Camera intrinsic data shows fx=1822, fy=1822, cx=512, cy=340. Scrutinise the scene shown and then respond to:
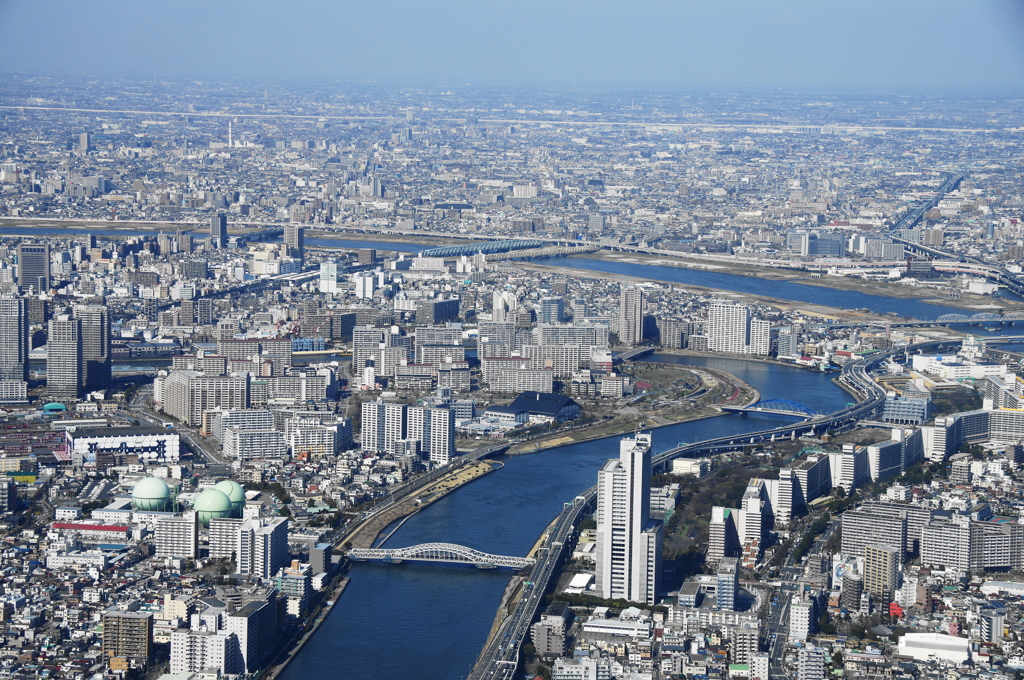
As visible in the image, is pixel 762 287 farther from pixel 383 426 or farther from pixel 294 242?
pixel 383 426

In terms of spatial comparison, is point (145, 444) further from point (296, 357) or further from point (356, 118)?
point (356, 118)

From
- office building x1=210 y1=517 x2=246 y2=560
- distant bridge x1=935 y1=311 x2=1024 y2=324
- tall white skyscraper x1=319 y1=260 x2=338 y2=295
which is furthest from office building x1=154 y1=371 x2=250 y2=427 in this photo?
distant bridge x1=935 y1=311 x2=1024 y2=324

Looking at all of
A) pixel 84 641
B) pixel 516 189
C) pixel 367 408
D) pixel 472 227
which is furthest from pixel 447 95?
pixel 84 641

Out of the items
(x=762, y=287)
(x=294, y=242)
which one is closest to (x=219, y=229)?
(x=294, y=242)

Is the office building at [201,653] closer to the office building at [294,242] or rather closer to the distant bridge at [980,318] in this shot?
the distant bridge at [980,318]

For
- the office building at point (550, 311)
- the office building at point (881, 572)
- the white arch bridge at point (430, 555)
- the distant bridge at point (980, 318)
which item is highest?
the office building at point (550, 311)

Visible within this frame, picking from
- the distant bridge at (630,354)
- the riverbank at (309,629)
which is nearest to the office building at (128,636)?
the riverbank at (309,629)
